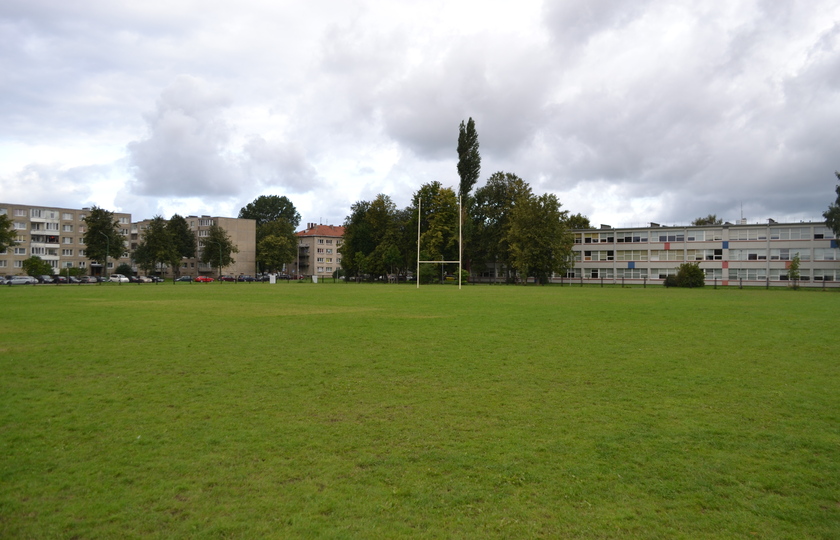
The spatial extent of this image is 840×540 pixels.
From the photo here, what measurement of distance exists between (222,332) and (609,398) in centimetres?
1276

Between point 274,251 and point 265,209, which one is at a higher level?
point 265,209

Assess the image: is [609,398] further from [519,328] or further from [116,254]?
[116,254]

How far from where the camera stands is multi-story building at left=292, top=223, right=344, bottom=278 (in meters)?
141

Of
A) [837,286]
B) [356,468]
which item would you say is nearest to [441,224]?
[837,286]

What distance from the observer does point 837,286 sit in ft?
238

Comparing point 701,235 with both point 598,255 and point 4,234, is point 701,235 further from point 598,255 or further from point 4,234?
point 4,234

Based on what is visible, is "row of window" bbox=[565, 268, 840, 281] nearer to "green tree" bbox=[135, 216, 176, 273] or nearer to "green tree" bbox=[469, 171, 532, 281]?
"green tree" bbox=[469, 171, 532, 281]

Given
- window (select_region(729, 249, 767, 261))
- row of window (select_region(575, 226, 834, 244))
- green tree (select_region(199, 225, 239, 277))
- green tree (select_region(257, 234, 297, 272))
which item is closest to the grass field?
window (select_region(729, 249, 767, 261))

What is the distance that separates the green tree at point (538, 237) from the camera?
72.2m

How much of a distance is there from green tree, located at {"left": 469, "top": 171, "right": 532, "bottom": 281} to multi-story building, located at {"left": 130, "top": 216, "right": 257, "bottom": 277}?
196 feet

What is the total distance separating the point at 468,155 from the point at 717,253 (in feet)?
129

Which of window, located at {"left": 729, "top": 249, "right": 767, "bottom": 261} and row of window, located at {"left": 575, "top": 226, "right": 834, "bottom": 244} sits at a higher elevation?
row of window, located at {"left": 575, "top": 226, "right": 834, "bottom": 244}

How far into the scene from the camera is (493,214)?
281ft

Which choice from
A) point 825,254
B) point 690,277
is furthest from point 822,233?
point 690,277
